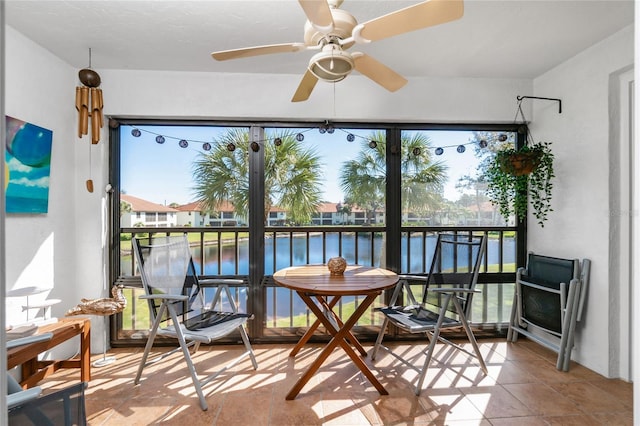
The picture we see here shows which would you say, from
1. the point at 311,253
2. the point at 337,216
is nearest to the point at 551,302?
the point at 337,216

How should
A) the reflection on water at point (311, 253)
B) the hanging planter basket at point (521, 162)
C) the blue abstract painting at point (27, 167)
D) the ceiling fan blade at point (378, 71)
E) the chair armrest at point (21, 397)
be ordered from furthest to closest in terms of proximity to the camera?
1. the reflection on water at point (311, 253)
2. the hanging planter basket at point (521, 162)
3. the blue abstract painting at point (27, 167)
4. the ceiling fan blade at point (378, 71)
5. the chair armrest at point (21, 397)

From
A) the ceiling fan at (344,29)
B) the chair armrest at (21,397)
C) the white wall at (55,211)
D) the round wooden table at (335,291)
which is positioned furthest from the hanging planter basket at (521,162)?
the white wall at (55,211)

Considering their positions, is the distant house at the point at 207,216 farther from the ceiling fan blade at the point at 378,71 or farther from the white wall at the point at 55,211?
the ceiling fan blade at the point at 378,71

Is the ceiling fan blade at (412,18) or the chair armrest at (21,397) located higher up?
the ceiling fan blade at (412,18)

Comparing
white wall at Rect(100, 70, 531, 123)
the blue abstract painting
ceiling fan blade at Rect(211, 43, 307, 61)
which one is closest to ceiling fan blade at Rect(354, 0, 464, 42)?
ceiling fan blade at Rect(211, 43, 307, 61)

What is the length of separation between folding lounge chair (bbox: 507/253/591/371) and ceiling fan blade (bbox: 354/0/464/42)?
236cm

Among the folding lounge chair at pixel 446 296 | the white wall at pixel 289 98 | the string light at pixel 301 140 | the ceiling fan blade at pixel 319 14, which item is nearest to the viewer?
the ceiling fan blade at pixel 319 14

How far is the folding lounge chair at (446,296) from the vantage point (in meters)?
2.37

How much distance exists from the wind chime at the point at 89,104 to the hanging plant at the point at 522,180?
3.55m

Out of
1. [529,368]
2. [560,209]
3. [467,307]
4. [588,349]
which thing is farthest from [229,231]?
[588,349]

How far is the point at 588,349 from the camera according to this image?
261 cm

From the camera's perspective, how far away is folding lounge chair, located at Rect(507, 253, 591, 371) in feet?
8.39

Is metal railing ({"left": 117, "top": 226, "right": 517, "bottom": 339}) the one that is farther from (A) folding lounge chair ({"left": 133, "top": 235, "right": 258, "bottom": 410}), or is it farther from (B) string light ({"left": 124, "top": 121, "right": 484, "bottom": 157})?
(B) string light ({"left": 124, "top": 121, "right": 484, "bottom": 157})

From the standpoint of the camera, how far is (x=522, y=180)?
2977mm
